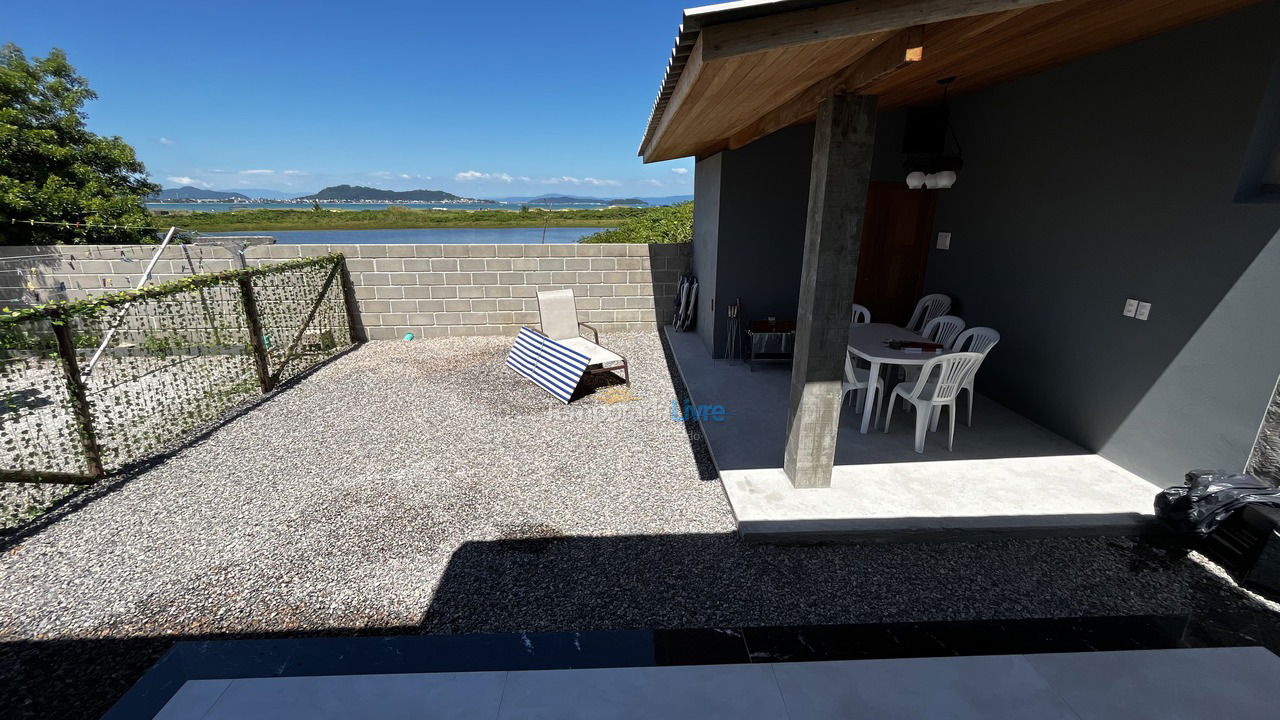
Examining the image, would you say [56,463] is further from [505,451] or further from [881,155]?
[881,155]

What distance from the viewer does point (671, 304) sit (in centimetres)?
811

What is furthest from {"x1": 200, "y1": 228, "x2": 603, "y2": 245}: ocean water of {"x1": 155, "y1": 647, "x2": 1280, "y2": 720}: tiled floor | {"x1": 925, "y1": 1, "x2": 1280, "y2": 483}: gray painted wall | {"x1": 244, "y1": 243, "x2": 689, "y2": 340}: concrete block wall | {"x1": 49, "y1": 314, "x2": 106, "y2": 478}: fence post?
{"x1": 155, "y1": 647, "x2": 1280, "y2": 720}: tiled floor

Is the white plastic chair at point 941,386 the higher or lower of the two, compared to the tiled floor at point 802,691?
higher

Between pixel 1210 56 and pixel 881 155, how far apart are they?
9.28 feet

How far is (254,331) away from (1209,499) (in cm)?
771

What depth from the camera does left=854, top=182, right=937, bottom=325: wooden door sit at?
229 inches

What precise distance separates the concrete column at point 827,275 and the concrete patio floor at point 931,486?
294 millimetres

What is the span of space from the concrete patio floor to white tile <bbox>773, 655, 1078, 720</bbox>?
84 centimetres

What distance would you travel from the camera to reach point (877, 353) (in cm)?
405

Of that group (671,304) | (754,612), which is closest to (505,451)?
(754,612)

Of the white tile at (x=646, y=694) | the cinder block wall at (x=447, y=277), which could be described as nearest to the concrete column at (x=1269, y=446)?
the white tile at (x=646, y=694)

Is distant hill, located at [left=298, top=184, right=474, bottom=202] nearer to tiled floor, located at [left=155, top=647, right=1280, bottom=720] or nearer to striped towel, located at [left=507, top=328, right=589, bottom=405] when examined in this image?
striped towel, located at [left=507, top=328, right=589, bottom=405]

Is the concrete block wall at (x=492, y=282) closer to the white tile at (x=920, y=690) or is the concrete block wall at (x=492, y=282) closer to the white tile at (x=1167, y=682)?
the white tile at (x=920, y=690)

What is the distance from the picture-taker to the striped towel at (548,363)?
5.31m
